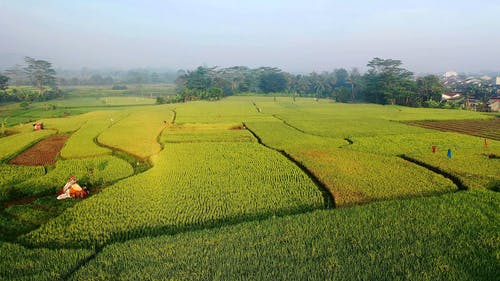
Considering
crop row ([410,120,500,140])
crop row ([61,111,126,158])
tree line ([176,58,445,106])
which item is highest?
tree line ([176,58,445,106])

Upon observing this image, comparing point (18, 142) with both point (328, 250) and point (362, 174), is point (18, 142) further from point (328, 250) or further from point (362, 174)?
point (328, 250)

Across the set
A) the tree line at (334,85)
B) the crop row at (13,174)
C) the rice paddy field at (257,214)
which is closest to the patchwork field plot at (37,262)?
the rice paddy field at (257,214)

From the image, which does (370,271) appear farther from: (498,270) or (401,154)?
(401,154)

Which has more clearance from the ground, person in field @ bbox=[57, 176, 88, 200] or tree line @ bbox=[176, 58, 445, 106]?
tree line @ bbox=[176, 58, 445, 106]

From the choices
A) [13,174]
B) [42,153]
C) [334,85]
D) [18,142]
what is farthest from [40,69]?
[13,174]

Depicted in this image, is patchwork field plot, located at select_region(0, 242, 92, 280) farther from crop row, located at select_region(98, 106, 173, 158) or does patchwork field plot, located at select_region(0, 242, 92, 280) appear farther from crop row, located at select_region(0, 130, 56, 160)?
crop row, located at select_region(0, 130, 56, 160)

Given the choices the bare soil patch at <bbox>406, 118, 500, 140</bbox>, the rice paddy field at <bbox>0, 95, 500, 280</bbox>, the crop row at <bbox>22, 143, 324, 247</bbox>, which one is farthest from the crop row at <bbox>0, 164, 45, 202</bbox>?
the bare soil patch at <bbox>406, 118, 500, 140</bbox>
